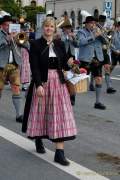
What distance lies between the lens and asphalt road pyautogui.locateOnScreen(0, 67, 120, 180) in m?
6.77

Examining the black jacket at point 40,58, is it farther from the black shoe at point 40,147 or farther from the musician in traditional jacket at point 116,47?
the musician in traditional jacket at point 116,47

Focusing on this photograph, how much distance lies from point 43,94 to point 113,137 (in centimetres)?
206

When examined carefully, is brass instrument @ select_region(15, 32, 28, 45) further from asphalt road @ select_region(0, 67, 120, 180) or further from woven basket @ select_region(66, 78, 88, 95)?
woven basket @ select_region(66, 78, 88, 95)

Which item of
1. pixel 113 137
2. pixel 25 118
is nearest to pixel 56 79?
pixel 25 118

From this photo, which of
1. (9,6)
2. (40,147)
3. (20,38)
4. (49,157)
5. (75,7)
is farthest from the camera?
(75,7)

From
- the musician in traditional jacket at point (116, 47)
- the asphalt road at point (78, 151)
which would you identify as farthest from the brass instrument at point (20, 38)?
the musician in traditional jacket at point (116, 47)

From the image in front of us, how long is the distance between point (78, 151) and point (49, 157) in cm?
53

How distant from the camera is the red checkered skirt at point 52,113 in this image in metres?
7.14

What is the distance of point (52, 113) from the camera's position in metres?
7.17

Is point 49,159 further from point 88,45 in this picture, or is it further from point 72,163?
point 88,45

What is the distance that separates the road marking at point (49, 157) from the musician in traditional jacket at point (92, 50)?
2.89 m

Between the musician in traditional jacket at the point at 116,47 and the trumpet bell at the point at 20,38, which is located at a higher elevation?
the trumpet bell at the point at 20,38

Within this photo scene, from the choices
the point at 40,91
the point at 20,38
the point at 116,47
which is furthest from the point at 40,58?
the point at 116,47

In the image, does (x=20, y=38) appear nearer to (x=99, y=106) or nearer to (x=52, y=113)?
(x=99, y=106)
